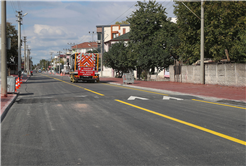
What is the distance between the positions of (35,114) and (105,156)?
5413mm

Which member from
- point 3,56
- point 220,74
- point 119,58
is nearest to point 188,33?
point 220,74

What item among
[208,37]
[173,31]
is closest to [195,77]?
[208,37]

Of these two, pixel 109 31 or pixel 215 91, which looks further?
pixel 109 31

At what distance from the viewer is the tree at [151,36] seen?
111 feet

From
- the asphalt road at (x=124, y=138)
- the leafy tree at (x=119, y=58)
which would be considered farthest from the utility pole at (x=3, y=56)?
the leafy tree at (x=119, y=58)

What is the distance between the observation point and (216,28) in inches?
1025

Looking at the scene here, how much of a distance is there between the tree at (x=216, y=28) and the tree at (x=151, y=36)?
4.37 metres

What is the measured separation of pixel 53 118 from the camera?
871cm

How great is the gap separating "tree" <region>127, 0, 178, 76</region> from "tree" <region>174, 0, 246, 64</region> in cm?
437

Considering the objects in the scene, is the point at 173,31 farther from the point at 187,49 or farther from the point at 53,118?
the point at 53,118

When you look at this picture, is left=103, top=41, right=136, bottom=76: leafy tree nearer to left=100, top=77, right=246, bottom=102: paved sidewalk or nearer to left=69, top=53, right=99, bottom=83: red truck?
left=69, top=53, right=99, bottom=83: red truck

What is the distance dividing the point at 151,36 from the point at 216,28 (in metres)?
13.4

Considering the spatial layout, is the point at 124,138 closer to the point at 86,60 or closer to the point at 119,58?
the point at 86,60

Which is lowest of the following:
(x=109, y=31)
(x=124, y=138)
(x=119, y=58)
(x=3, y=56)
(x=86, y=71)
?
(x=124, y=138)
